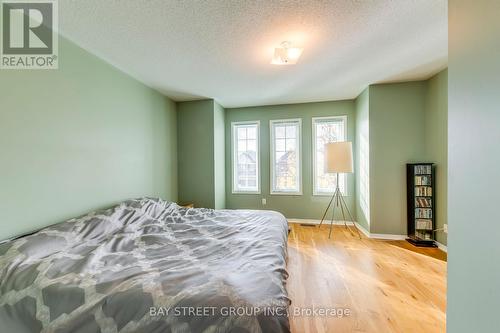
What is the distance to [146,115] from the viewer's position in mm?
3209

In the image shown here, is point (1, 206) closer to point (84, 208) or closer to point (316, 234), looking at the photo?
point (84, 208)

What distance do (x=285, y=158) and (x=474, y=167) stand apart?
3.56 meters

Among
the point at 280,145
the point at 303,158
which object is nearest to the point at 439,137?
the point at 303,158

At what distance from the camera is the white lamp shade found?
3.40m

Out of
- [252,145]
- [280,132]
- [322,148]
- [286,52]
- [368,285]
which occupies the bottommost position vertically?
[368,285]

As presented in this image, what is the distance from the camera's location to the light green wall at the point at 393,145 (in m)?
3.31

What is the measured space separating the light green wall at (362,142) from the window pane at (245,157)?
6.58 feet

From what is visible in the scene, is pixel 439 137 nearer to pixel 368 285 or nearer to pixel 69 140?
pixel 368 285

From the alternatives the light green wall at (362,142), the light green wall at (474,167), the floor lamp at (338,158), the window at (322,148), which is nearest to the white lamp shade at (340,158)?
the floor lamp at (338,158)

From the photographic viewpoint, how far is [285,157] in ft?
14.6

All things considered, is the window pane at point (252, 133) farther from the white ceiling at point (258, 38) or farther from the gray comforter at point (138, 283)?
the gray comforter at point (138, 283)

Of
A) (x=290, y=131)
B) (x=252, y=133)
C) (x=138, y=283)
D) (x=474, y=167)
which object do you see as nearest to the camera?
(x=474, y=167)

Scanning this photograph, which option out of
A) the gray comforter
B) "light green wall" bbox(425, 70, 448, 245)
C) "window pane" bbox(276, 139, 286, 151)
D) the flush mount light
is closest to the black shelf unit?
"light green wall" bbox(425, 70, 448, 245)

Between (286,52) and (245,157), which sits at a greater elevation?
(286,52)
